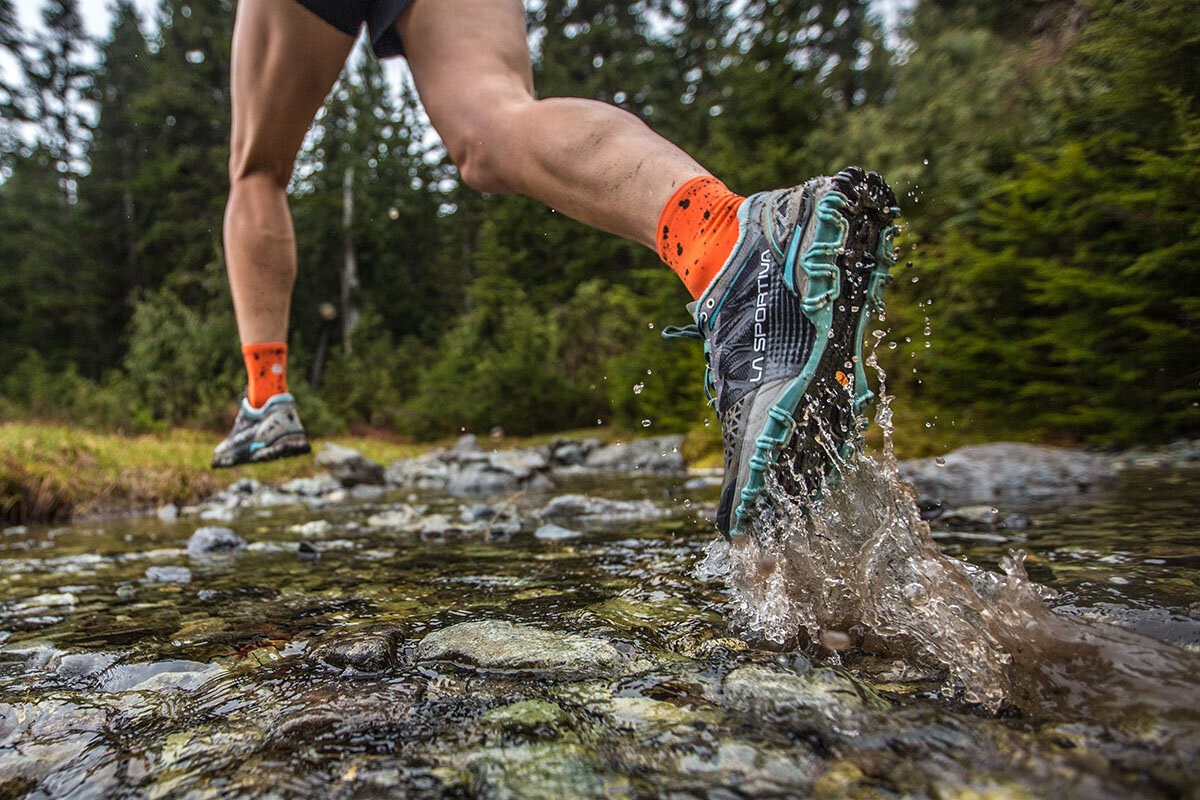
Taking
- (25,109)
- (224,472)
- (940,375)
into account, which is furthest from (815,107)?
(25,109)

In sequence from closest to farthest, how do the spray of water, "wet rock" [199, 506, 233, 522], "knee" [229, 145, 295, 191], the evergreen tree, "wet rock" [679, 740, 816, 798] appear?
"wet rock" [679, 740, 816, 798] → the spray of water → "knee" [229, 145, 295, 191] → "wet rock" [199, 506, 233, 522] → the evergreen tree

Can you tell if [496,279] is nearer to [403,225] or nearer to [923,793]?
[403,225]

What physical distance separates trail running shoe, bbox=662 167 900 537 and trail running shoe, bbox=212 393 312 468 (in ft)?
4.48

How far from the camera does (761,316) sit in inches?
42.1

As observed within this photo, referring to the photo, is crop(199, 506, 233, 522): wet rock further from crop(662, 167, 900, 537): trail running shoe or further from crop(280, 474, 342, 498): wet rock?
crop(662, 167, 900, 537): trail running shoe

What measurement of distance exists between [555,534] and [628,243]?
1681cm

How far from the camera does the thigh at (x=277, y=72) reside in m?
1.59

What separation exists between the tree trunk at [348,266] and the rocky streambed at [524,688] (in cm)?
2304

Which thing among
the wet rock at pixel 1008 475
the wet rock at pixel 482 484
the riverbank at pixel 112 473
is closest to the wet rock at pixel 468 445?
the riverbank at pixel 112 473

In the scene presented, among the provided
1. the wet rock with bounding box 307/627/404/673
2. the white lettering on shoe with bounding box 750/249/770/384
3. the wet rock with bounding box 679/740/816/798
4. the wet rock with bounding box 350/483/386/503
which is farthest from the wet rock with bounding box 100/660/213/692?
the wet rock with bounding box 350/483/386/503

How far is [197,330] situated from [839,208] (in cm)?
1403

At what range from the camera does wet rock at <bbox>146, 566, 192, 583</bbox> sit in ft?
5.59

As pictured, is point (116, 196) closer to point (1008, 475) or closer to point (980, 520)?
point (1008, 475)

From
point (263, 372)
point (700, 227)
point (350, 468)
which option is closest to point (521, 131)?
point (700, 227)
